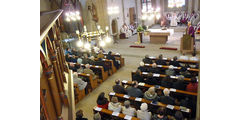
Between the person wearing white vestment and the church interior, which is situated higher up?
the person wearing white vestment

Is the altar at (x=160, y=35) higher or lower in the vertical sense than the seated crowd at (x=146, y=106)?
higher

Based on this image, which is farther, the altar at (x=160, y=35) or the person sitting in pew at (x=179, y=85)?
the altar at (x=160, y=35)

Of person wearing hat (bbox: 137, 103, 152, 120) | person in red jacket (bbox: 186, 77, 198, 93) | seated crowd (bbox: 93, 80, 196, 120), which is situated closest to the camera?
seated crowd (bbox: 93, 80, 196, 120)

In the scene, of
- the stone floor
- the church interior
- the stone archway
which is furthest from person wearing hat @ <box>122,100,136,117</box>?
the stone archway

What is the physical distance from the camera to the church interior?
263cm

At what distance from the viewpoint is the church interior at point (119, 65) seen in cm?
263

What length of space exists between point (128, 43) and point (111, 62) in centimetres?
651

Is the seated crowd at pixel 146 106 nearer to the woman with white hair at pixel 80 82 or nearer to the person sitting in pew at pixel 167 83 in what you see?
the person sitting in pew at pixel 167 83

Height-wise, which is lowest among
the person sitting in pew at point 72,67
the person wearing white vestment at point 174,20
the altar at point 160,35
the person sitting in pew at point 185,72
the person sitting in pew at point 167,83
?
the person sitting in pew at point 167,83

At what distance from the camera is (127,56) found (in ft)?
43.4

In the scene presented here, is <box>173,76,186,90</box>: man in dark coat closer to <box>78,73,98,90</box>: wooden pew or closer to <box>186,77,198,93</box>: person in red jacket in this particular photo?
<box>186,77,198,93</box>: person in red jacket

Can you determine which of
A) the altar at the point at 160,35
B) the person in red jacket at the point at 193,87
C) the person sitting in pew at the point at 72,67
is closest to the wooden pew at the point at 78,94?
the person sitting in pew at the point at 72,67

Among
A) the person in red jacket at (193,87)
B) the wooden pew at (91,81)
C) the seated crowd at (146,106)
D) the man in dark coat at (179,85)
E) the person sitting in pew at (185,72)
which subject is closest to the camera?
the seated crowd at (146,106)
